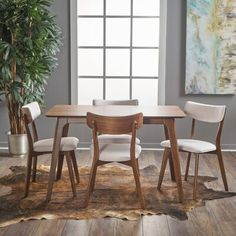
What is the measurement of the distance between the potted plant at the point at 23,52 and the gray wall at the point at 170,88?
0.33 meters

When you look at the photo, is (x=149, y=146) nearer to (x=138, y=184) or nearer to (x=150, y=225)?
(x=138, y=184)

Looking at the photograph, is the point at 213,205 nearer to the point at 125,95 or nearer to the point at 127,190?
the point at 127,190

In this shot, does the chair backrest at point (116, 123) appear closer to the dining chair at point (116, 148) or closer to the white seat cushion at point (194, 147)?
the dining chair at point (116, 148)

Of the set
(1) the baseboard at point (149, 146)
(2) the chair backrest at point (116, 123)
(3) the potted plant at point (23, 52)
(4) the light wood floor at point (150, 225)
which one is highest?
(3) the potted plant at point (23, 52)

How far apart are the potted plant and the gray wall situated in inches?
13.2

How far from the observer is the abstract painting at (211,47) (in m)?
5.08

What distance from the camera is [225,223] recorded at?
9.80 ft

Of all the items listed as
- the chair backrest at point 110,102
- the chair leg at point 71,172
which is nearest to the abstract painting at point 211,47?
the chair backrest at point 110,102

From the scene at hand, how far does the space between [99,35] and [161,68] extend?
0.90 metres

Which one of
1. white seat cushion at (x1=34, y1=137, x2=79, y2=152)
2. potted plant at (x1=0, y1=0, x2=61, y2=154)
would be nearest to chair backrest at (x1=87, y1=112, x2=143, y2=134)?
white seat cushion at (x1=34, y1=137, x2=79, y2=152)

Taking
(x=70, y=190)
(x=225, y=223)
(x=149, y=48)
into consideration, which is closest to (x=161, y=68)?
(x=149, y=48)

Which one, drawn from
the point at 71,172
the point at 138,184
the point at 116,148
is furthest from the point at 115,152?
the point at 71,172

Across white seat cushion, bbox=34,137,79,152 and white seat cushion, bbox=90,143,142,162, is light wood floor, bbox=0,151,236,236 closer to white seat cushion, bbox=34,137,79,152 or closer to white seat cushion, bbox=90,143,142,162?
white seat cushion, bbox=90,143,142,162

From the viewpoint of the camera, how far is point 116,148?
132 inches
